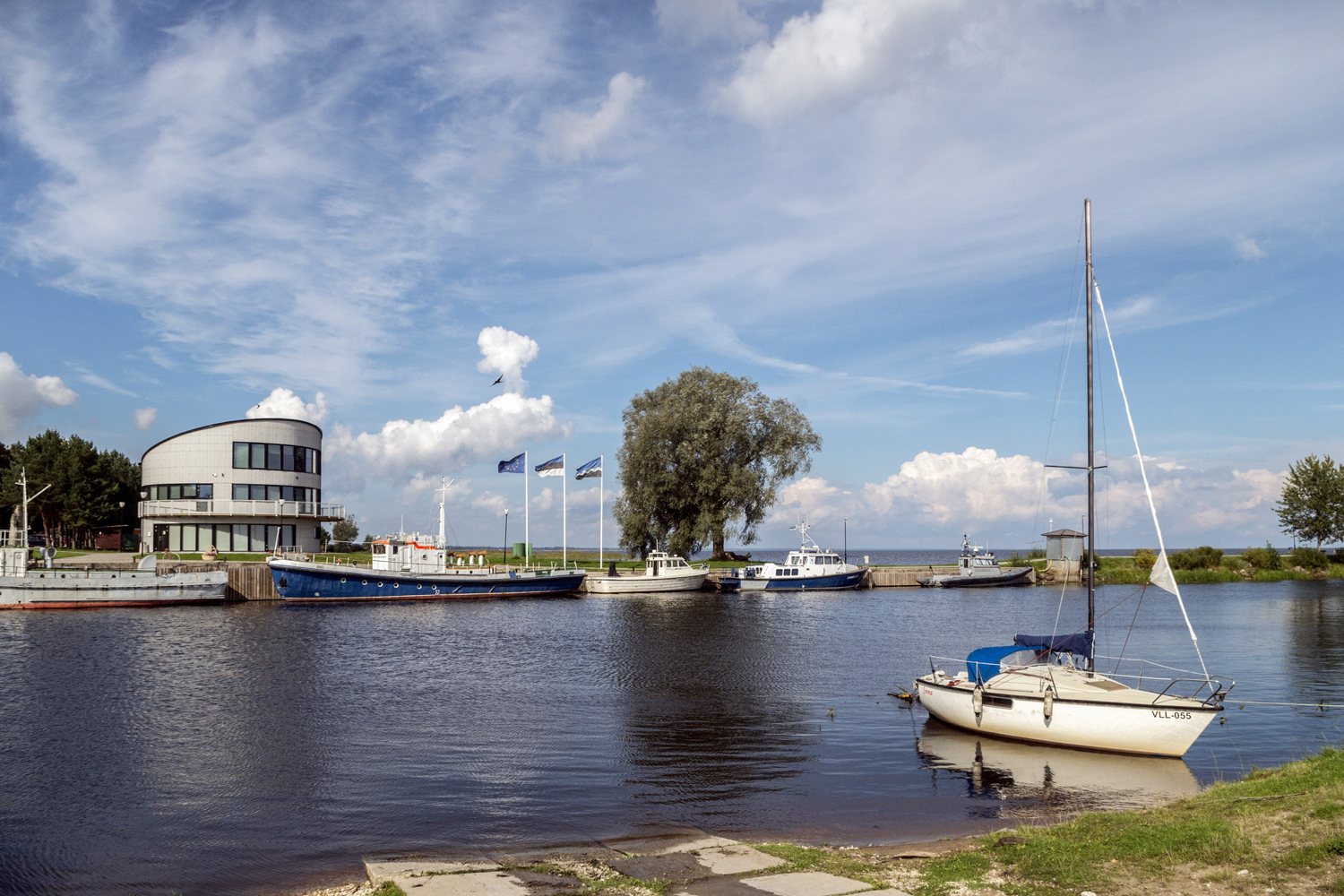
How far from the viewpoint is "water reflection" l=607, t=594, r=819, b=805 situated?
57.0 feet

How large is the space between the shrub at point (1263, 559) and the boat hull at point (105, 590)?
299 ft

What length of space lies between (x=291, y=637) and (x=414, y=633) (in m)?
5.79

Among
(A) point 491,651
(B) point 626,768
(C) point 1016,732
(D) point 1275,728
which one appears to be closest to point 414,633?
(A) point 491,651

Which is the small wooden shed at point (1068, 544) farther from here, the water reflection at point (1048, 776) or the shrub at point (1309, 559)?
the water reflection at point (1048, 776)

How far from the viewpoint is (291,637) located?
132 feet

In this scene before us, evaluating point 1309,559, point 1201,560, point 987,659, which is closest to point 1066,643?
point 987,659

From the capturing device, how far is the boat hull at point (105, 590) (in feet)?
171

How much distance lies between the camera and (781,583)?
245ft

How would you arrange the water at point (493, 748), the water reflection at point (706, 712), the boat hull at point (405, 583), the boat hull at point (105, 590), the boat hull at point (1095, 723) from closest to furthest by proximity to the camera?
the water at point (493, 748) < the water reflection at point (706, 712) < the boat hull at point (1095, 723) < the boat hull at point (105, 590) < the boat hull at point (405, 583)

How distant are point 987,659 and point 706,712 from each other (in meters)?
7.59

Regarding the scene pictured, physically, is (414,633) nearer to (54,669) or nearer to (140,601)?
(54,669)

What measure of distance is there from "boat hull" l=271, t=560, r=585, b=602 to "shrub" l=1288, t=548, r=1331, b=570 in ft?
231

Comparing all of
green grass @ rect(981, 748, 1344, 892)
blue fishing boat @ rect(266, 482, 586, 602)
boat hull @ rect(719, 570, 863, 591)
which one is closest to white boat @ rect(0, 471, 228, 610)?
blue fishing boat @ rect(266, 482, 586, 602)

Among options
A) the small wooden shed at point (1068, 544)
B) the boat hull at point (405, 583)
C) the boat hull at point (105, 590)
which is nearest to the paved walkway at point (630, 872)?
the boat hull at point (405, 583)
